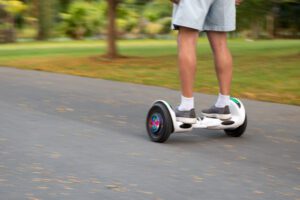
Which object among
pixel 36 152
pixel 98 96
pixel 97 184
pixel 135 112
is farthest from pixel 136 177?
pixel 98 96

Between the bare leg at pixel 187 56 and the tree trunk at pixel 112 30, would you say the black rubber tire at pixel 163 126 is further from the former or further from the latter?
the tree trunk at pixel 112 30

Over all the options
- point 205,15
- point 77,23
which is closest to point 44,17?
point 77,23

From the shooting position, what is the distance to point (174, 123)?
5410 millimetres

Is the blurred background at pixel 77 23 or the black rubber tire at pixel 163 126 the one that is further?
the blurred background at pixel 77 23

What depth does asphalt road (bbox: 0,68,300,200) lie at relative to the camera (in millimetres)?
4141

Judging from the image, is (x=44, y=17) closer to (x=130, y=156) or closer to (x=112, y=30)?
(x=112, y=30)

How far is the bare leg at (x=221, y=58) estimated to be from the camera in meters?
5.75

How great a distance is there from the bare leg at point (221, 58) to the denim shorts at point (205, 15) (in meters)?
0.10

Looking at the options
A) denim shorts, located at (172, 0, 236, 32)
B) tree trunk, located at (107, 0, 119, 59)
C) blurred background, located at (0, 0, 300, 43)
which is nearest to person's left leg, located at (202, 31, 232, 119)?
denim shorts, located at (172, 0, 236, 32)

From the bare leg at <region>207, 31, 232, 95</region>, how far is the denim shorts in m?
0.10

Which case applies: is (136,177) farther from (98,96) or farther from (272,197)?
(98,96)

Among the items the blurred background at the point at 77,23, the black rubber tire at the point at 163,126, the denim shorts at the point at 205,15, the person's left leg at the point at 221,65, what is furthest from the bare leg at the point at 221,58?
the blurred background at the point at 77,23

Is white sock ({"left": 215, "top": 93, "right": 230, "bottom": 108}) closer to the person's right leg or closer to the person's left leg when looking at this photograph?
the person's left leg

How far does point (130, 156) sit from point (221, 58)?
1.35 metres
